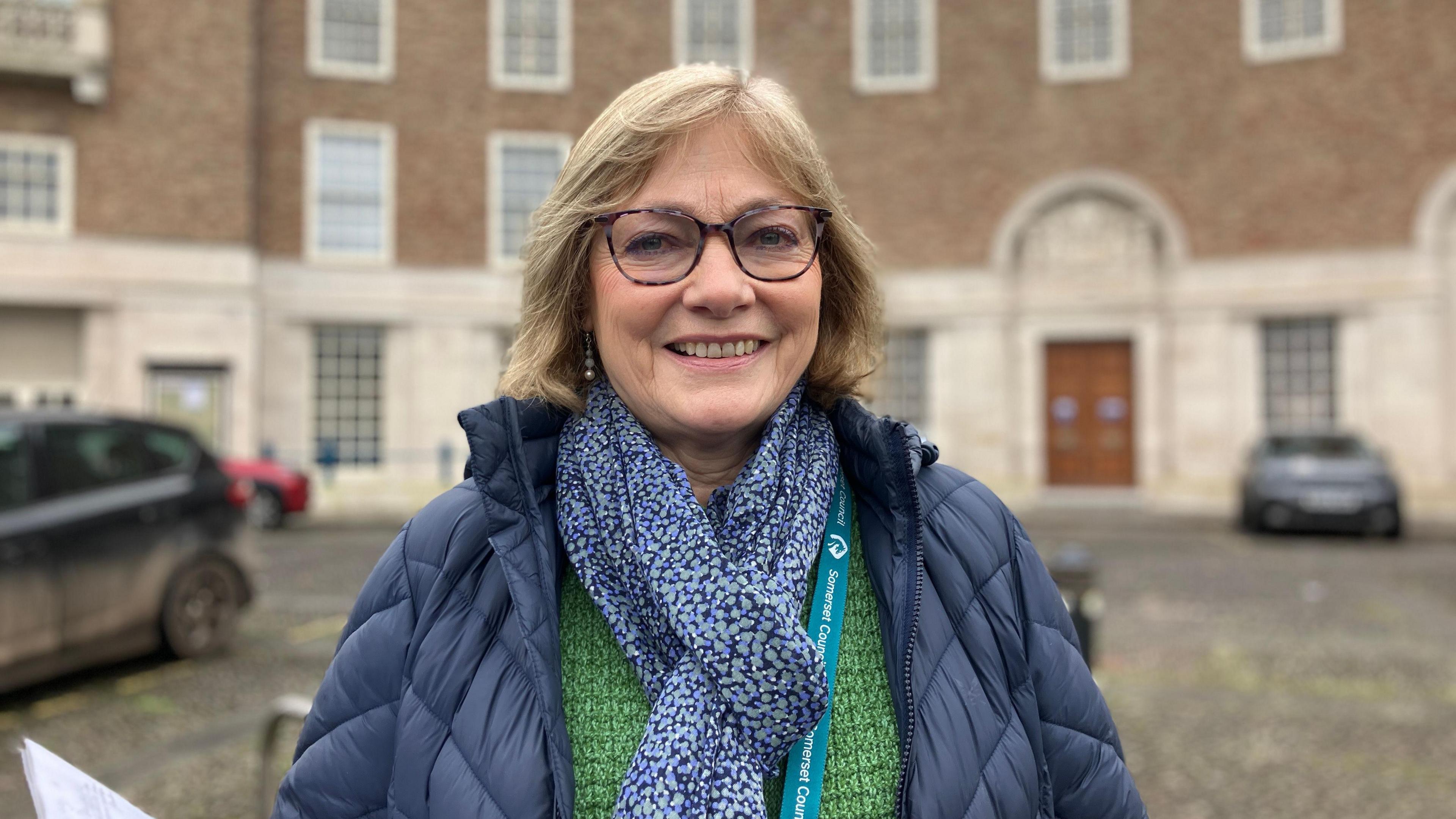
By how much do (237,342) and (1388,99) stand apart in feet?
70.0

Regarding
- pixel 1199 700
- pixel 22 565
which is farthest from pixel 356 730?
pixel 1199 700

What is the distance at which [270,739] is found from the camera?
11.9 ft

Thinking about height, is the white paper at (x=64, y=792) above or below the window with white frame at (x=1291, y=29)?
below

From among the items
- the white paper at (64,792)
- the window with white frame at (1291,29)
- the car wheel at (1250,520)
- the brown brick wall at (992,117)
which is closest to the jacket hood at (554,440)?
the white paper at (64,792)

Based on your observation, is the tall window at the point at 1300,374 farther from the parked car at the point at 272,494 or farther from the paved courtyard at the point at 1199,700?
the parked car at the point at 272,494

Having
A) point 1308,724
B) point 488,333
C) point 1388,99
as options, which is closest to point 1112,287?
point 1388,99

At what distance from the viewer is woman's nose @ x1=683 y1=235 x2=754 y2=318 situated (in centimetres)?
162

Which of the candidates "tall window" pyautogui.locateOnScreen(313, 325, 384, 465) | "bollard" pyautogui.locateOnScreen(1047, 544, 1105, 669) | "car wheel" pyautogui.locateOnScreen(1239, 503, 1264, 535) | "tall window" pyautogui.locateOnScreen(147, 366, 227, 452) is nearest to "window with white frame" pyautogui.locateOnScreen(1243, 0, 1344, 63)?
"car wheel" pyautogui.locateOnScreen(1239, 503, 1264, 535)

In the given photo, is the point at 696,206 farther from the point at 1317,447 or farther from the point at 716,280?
the point at 1317,447

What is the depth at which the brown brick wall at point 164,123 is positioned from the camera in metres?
18.5

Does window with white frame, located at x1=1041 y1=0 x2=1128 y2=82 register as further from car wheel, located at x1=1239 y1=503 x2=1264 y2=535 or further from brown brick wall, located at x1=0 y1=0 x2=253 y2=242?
brown brick wall, located at x1=0 y1=0 x2=253 y2=242

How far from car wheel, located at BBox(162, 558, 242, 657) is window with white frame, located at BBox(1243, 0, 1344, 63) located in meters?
19.3

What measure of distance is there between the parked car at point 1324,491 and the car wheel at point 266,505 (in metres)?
14.9

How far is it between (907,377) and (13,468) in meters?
17.4
